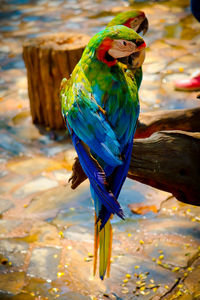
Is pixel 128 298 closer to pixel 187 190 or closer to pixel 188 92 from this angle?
pixel 187 190

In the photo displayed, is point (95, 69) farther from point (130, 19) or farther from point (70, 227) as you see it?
point (70, 227)

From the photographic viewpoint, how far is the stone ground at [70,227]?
210 centimetres

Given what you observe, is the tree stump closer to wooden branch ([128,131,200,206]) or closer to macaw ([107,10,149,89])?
macaw ([107,10,149,89])

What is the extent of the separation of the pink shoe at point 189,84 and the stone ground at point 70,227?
71 mm

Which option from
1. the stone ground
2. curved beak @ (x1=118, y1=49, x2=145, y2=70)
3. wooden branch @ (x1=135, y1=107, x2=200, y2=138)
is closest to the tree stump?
the stone ground

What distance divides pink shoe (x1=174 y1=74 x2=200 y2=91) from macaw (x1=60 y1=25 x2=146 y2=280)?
2.60 metres

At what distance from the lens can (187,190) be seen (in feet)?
5.35

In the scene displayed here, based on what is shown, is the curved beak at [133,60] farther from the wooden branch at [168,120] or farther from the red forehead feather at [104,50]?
the wooden branch at [168,120]

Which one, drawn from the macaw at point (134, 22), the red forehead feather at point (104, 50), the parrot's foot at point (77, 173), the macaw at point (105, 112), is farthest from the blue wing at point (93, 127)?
the macaw at point (134, 22)

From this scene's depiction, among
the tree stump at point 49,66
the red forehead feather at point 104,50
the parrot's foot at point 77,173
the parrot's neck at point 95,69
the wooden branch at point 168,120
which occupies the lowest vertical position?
the tree stump at point 49,66

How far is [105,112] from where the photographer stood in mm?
1356

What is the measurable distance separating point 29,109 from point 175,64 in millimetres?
1517

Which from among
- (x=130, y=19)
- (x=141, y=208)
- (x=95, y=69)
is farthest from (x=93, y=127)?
(x=141, y=208)

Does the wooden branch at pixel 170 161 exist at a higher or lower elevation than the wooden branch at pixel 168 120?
higher
